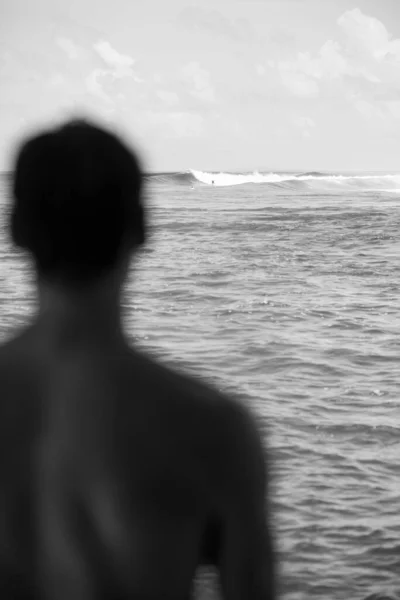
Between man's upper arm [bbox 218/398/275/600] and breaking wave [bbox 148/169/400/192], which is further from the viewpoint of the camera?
breaking wave [bbox 148/169/400/192]

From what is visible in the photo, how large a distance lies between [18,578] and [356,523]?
5915 mm

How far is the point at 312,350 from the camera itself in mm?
13148

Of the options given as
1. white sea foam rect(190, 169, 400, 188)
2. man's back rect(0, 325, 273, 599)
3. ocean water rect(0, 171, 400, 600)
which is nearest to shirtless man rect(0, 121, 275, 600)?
man's back rect(0, 325, 273, 599)

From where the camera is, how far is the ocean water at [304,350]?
22.5 feet

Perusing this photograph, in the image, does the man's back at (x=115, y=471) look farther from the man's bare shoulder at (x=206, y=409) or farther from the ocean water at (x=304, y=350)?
the ocean water at (x=304, y=350)

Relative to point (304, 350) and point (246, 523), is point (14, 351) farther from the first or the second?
point (304, 350)

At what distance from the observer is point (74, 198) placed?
1680mm

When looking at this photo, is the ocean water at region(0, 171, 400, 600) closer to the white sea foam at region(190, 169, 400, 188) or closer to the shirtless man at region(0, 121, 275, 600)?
the shirtless man at region(0, 121, 275, 600)

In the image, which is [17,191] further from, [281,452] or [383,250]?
[383,250]

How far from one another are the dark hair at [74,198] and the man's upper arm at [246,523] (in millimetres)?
379

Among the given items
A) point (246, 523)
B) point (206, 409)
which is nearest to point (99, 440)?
point (206, 409)

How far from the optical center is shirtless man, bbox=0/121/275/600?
1628mm

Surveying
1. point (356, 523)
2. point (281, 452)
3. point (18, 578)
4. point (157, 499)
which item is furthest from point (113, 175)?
point (281, 452)

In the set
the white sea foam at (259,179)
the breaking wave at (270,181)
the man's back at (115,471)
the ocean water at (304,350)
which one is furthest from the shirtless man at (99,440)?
the white sea foam at (259,179)
